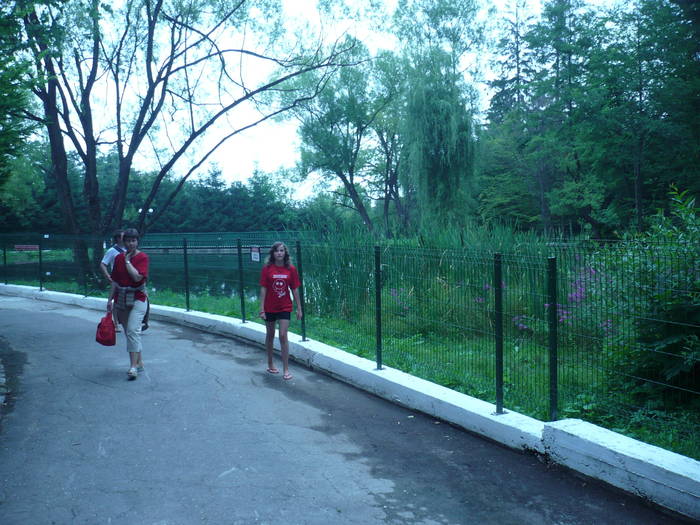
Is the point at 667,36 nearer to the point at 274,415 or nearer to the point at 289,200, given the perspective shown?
the point at 274,415

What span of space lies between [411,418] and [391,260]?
206 centimetres

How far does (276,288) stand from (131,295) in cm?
181

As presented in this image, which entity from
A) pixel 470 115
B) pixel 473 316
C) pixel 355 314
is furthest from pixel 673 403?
pixel 470 115

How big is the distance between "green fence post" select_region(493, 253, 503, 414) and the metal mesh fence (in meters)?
0.02

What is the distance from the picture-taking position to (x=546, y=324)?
18.5ft

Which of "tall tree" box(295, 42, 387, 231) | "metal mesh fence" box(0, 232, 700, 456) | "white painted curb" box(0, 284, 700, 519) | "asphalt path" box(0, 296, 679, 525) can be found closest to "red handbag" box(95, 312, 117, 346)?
"asphalt path" box(0, 296, 679, 525)

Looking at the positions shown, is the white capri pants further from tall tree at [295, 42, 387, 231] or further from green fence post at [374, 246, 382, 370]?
tall tree at [295, 42, 387, 231]

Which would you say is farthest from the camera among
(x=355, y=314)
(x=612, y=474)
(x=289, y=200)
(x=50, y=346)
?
(x=289, y=200)

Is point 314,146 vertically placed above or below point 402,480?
above

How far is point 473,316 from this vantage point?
6.45 m

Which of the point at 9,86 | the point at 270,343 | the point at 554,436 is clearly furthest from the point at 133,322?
the point at 554,436

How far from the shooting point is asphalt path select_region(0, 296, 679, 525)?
4.21 metres

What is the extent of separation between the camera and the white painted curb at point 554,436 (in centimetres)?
419

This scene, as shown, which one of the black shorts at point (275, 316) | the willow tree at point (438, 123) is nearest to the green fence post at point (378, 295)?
the black shorts at point (275, 316)
